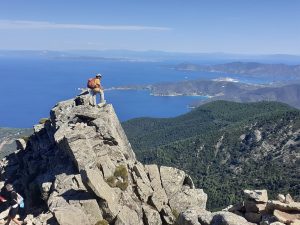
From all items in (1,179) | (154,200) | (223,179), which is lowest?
(223,179)

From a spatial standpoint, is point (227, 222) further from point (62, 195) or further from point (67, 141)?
point (67, 141)

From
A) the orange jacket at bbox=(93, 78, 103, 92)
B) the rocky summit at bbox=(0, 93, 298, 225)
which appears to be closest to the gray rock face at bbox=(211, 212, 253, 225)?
the rocky summit at bbox=(0, 93, 298, 225)

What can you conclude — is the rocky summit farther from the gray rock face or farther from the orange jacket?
the orange jacket

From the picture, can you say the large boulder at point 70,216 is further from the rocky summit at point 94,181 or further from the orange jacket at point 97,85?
the orange jacket at point 97,85

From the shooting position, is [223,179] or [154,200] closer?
[154,200]

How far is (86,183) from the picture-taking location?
28.5m

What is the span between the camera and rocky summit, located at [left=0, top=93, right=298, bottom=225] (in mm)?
26875

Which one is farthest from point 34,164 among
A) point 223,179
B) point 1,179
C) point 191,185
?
point 223,179

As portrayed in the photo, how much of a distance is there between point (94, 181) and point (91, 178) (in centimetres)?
29

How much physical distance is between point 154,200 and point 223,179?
16650 centimetres

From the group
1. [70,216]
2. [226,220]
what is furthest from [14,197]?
[226,220]

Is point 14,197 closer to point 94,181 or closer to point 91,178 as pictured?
point 91,178

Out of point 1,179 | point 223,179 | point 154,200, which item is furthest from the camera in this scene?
point 223,179

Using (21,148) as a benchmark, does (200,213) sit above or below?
above
